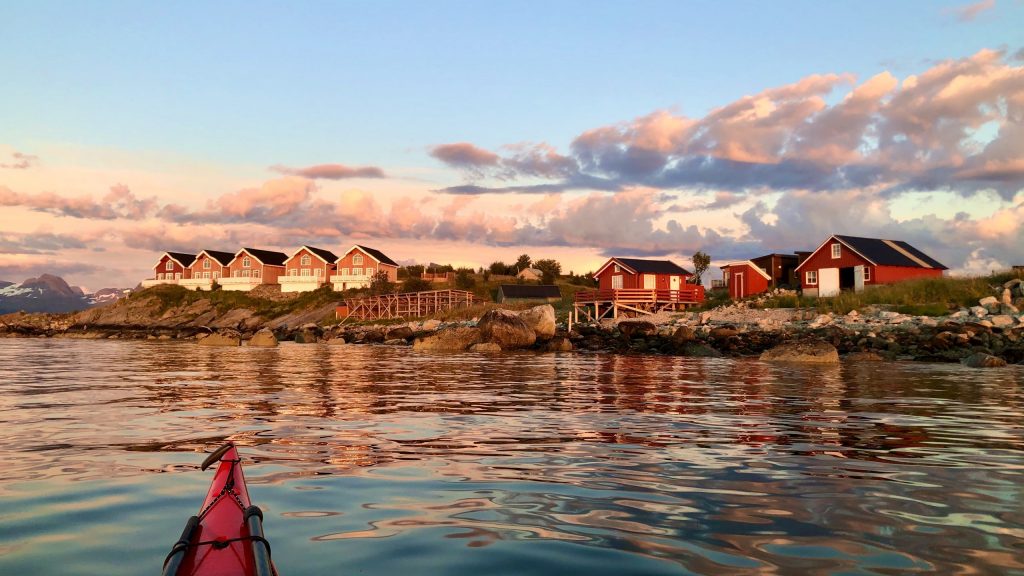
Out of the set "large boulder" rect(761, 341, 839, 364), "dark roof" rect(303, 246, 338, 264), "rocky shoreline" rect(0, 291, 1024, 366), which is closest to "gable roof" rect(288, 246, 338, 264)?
"dark roof" rect(303, 246, 338, 264)

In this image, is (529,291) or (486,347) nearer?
(486,347)

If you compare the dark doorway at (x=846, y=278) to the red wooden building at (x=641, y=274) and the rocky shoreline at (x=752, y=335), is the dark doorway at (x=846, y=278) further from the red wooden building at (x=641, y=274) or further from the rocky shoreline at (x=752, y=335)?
the red wooden building at (x=641, y=274)

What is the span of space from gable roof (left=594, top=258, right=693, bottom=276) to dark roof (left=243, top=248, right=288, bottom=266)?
52.4 metres

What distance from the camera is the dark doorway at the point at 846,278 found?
5238 cm

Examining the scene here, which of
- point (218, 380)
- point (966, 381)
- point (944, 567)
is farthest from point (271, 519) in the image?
point (966, 381)

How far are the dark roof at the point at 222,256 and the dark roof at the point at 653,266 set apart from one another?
204ft

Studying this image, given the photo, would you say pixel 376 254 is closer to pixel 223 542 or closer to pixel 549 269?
pixel 549 269

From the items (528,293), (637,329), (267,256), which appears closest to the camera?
(637,329)

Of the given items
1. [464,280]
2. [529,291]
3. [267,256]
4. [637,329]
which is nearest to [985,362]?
[637,329]

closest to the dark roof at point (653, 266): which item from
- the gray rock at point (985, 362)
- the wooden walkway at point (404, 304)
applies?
the wooden walkway at point (404, 304)

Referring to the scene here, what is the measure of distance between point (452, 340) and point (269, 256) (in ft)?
229

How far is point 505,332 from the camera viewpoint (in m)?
36.8

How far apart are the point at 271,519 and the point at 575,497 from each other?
7.38 ft

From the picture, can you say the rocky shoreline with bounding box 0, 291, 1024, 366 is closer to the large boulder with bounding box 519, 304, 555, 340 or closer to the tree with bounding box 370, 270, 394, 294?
the large boulder with bounding box 519, 304, 555, 340
